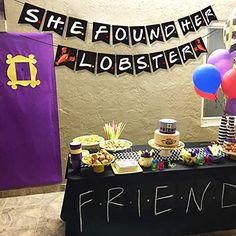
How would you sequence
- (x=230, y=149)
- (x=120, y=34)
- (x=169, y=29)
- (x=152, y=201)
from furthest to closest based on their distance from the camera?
(x=169, y=29)
(x=120, y=34)
(x=230, y=149)
(x=152, y=201)

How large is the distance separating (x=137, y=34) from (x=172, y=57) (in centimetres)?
47

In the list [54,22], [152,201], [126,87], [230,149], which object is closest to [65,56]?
[54,22]

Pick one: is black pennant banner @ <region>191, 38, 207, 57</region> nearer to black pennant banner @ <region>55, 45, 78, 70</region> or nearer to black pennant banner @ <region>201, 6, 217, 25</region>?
black pennant banner @ <region>201, 6, 217, 25</region>

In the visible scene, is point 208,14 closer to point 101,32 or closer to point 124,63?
point 124,63

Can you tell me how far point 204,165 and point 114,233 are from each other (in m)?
0.88

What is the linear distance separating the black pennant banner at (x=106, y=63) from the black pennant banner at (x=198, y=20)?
3.26 ft

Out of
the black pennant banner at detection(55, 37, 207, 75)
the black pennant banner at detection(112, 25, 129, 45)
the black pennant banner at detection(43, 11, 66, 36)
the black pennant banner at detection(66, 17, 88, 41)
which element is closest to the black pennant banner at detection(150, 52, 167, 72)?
the black pennant banner at detection(55, 37, 207, 75)

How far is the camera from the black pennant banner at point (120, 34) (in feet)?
9.14

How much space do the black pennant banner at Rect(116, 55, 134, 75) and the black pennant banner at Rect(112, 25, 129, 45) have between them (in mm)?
157

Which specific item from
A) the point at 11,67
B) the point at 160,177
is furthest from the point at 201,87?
the point at 11,67

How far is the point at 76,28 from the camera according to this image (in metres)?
2.71

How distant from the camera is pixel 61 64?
274 centimetres

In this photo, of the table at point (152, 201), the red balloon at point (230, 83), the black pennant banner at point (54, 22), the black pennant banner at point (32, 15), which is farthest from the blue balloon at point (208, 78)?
the black pennant banner at point (32, 15)

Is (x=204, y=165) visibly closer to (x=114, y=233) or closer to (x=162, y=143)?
(x=162, y=143)
